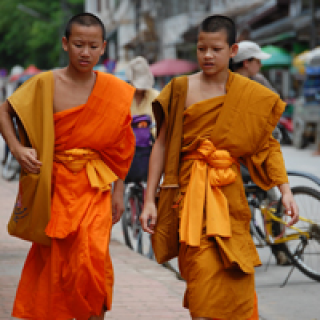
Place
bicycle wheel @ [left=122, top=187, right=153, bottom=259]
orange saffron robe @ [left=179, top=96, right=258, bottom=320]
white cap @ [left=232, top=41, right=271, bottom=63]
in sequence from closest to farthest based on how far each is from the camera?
orange saffron robe @ [left=179, top=96, right=258, bottom=320] → white cap @ [left=232, top=41, right=271, bottom=63] → bicycle wheel @ [left=122, top=187, right=153, bottom=259]

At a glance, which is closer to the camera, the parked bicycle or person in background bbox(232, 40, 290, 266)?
person in background bbox(232, 40, 290, 266)

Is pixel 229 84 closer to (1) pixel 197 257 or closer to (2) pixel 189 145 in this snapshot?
(2) pixel 189 145

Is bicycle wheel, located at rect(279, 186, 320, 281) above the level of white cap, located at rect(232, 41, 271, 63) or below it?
below

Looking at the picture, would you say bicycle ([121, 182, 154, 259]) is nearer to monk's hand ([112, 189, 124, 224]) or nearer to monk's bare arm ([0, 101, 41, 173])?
monk's hand ([112, 189, 124, 224])

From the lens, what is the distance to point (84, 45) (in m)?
3.64

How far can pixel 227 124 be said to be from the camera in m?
3.49

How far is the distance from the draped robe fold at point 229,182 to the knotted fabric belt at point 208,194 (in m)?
0.01

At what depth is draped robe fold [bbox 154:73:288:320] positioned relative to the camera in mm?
3387

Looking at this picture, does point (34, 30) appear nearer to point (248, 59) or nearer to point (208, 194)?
point (248, 59)

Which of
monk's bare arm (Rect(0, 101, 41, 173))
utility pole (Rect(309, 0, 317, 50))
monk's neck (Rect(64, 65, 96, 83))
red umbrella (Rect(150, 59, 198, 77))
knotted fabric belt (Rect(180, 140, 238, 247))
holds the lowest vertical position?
red umbrella (Rect(150, 59, 198, 77))

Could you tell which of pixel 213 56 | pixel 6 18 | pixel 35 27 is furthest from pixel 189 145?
pixel 6 18

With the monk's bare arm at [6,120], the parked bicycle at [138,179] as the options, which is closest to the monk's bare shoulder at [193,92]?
the monk's bare arm at [6,120]

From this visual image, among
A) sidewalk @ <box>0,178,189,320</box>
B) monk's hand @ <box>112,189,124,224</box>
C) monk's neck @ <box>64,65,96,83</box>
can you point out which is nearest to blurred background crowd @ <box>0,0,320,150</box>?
sidewalk @ <box>0,178,189,320</box>

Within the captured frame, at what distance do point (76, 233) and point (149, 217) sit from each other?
1.26ft
